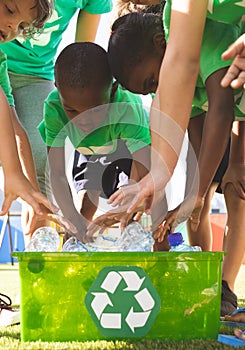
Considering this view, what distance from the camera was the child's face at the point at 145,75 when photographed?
5.79ft

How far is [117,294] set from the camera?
3.48ft

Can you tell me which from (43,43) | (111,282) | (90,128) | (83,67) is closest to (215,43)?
(83,67)

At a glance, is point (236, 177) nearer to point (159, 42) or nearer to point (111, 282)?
point (159, 42)

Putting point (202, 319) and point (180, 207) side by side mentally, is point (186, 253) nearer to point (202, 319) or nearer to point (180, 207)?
point (202, 319)

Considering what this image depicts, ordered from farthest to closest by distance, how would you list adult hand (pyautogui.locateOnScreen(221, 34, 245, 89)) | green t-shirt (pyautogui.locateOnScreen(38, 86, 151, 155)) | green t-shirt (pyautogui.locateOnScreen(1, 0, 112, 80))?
green t-shirt (pyautogui.locateOnScreen(1, 0, 112, 80)) → green t-shirt (pyautogui.locateOnScreen(38, 86, 151, 155)) → adult hand (pyautogui.locateOnScreen(221, 34, 245, 89))

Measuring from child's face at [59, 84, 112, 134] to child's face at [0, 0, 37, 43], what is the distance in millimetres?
267

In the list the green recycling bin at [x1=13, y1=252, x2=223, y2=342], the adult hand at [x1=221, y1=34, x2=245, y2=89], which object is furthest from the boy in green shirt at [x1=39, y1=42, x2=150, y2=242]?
the adult hand at [x1=221, y1=34, x2=245, y2=89]

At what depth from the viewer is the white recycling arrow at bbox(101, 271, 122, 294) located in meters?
1.06

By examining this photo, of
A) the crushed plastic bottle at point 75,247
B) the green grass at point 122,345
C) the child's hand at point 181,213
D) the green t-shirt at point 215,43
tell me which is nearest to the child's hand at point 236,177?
the green t-shirt at point 215,43

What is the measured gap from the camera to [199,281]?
1.08 meters

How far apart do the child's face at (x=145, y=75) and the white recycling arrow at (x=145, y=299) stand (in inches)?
33.4

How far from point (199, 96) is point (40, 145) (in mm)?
612

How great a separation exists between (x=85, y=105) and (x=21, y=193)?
584mm

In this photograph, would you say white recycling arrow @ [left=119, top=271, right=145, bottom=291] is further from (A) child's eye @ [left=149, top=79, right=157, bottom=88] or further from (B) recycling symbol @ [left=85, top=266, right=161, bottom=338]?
(A) child's eye @ [left=149, top=79, right=157, bottom=88]
